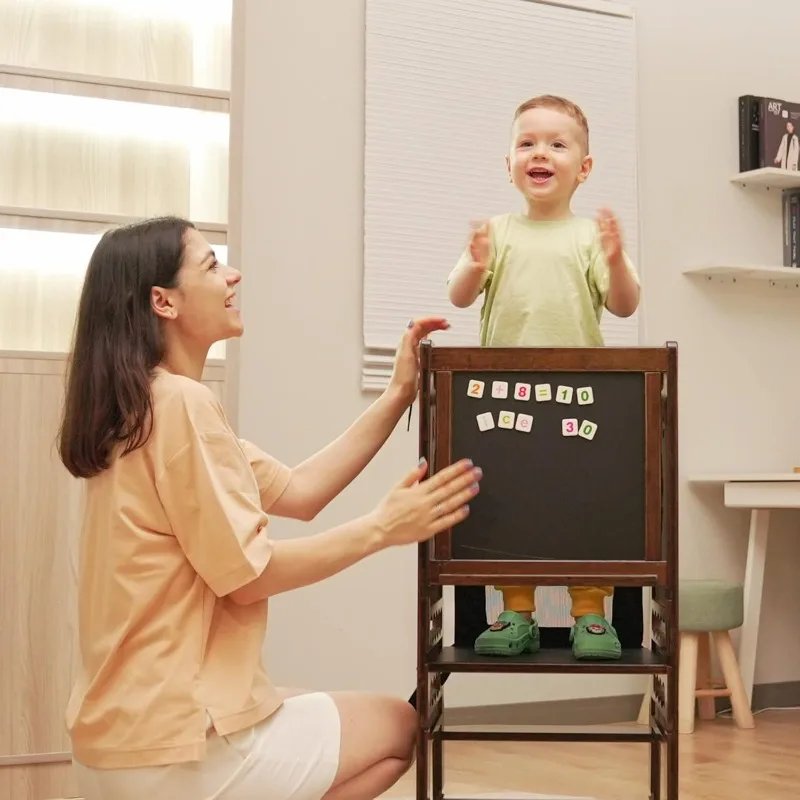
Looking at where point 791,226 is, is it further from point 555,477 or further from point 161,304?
point 161,304

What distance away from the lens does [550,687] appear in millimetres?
4242

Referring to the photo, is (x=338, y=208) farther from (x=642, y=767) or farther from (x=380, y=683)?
(x=642, y=767)

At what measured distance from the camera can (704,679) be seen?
14.1ft

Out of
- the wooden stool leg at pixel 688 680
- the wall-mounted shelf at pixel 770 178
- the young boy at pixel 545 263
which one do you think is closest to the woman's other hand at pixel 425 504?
the young boy at pixel 545 263

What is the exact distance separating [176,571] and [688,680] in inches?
108

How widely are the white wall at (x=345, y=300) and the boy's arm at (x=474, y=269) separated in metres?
1.34

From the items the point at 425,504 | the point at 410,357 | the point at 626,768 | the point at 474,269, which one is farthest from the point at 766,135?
the point at 425,504

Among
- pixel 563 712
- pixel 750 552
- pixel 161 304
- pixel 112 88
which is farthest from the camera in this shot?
pixel 750 552

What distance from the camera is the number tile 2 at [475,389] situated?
196 cm

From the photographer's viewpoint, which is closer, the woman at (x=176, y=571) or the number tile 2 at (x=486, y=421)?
the woman at (x=176, y=571)

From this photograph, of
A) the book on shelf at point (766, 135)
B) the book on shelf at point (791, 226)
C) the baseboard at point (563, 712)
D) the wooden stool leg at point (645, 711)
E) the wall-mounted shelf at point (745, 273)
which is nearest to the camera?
the baseboard at point (563, 712)

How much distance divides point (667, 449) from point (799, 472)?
2557 millimetres

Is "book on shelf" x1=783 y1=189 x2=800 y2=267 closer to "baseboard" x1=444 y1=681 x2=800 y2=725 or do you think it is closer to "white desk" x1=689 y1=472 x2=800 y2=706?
Result: "white desk" x1=689 y1=472 x2=800 y2=706

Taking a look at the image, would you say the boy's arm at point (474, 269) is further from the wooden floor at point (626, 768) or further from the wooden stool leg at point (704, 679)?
the wooden stool leg at point (704, 679)
